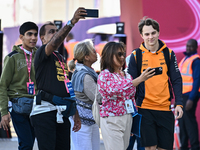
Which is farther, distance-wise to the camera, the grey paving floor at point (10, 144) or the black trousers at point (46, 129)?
the grey paving floor at point (10, 144)

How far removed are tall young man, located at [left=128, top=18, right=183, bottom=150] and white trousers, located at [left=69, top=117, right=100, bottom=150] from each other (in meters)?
0.57

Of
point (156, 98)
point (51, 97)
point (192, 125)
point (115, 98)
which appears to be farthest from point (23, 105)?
point (192, 125)

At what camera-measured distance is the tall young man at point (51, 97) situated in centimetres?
335

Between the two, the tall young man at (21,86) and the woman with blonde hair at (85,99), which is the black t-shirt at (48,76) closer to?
the woman with blonde hair at (85,99)

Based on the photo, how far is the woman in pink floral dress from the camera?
11.2 ft

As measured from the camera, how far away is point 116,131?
3.45 metres

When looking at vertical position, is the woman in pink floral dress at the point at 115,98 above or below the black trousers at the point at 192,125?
above

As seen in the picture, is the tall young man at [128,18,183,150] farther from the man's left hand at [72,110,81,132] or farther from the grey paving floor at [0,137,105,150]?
the grey paving floor at [0,137,105,150]

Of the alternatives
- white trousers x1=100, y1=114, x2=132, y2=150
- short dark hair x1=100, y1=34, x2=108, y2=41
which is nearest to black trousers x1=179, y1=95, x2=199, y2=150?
short dark hair x1=100, y1=34, x2=108, y2=41

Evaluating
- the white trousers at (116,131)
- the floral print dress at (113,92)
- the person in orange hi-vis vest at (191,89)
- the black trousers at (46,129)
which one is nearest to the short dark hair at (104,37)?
the person in orange hi-vis vest at (191,89)

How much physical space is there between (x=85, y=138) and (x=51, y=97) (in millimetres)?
926

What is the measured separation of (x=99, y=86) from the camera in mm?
3514

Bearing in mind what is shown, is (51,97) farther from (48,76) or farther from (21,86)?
(21,86)

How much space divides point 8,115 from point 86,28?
12.8ft
